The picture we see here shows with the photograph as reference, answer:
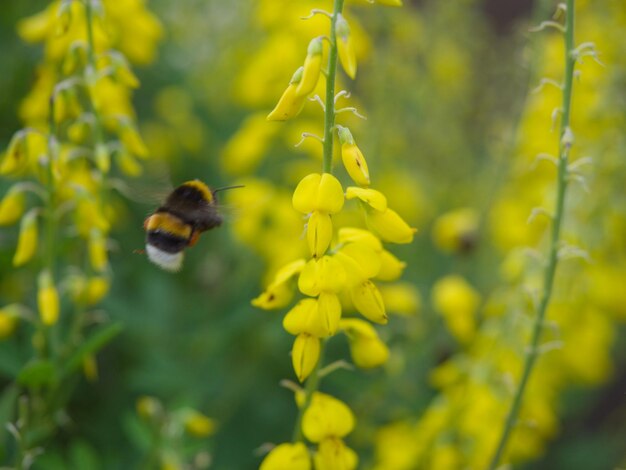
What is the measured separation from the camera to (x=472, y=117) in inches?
219

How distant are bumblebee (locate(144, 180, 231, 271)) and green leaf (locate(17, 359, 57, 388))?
379mm

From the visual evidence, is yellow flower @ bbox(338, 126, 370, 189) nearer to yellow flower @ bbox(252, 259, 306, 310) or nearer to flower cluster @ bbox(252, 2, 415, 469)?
flower cluster @ bbox(252, 2, 415, 469)

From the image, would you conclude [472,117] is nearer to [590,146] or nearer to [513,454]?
[590,146]

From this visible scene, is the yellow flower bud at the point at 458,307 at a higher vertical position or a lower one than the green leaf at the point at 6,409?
lower

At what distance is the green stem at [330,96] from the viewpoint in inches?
56.8

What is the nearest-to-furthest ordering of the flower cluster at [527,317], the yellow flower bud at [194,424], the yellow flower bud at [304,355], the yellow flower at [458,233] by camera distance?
the yellow flower bud at [304,355], the yellow flower bud at [194,424], the flower cluster at [527,317], the yellow flower at [458,233]

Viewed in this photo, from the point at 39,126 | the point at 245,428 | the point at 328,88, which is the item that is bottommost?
the point at 245,428

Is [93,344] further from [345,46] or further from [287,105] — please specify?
[345,46]

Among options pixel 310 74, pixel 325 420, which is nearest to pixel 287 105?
pixel 310 74

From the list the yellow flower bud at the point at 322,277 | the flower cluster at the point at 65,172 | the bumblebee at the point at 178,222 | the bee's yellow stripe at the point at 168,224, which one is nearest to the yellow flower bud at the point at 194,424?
the flower cluster at the point at 65,172

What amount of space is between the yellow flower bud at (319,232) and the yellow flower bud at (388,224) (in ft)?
0.44

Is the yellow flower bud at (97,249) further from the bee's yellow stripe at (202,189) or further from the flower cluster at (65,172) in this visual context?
the bee's yellow stripe at (202,189)

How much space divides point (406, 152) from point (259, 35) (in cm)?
111

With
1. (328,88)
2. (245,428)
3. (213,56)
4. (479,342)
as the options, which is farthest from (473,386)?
(213,56)
